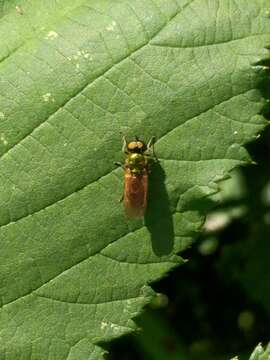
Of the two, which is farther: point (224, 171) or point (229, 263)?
point (229, 263)

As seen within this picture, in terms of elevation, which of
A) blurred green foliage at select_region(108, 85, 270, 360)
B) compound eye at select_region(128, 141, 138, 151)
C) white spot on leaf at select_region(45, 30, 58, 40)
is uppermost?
white spot on leaf at select_region(45, 30, 58, 40)

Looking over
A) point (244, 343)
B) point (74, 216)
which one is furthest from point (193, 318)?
point (74, 216)

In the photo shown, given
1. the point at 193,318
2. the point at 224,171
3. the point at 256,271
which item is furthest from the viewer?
the point at 193,318

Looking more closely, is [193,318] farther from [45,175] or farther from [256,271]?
[45,175]

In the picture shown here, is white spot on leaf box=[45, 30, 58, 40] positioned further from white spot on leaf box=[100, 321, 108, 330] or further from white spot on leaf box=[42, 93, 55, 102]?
white spot on leaf box=[100, 321, 108, 330]

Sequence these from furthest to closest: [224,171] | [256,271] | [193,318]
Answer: [193,318] < [256,271] < [224,171]

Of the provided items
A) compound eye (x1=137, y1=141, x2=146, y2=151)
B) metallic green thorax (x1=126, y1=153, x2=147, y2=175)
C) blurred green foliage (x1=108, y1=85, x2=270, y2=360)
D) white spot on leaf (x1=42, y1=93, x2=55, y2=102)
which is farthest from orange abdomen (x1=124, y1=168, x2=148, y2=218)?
blurred green foliage (x1=108, y1=85, x2=270, y2=360)

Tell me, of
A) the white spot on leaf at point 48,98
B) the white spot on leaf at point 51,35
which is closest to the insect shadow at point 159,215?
the white spot on leaf at point 48,98

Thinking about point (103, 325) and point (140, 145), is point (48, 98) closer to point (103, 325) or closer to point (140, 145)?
point (140, 145)
